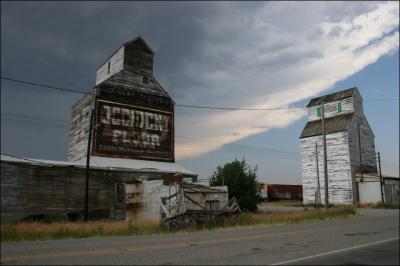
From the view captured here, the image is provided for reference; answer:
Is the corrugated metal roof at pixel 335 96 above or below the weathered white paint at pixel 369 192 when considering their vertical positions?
above

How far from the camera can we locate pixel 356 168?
49.8m

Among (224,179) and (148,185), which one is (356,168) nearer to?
(224,179)

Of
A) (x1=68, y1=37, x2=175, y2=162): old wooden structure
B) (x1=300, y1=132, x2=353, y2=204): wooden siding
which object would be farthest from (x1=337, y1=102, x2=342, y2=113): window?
(x1=68, y1=37, x2=175, y2=162): old wooden structure

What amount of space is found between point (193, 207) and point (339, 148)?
30.4 meters

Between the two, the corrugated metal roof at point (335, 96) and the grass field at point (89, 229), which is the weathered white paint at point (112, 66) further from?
the corrugated metal roof at point (335, 96)

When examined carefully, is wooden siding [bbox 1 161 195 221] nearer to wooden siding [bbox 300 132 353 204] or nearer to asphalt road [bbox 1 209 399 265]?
asphalt road [bbox 1 209 399 265]

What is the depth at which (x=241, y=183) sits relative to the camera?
37281mm

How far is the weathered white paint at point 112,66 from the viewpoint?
4193 centimetres

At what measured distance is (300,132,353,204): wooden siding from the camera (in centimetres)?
4903

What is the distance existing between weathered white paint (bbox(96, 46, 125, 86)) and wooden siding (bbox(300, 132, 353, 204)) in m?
28.3

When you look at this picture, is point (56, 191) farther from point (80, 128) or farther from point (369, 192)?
point (369, 192)

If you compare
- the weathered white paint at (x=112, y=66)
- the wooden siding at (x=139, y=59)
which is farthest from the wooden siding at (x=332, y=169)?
the weathered white paint at (x=112, y=66)

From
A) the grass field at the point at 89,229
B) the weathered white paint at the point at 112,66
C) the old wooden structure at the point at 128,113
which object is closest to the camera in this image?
the grass field at the point at 89,229

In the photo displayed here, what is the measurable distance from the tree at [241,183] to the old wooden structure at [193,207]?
7.39 meters
